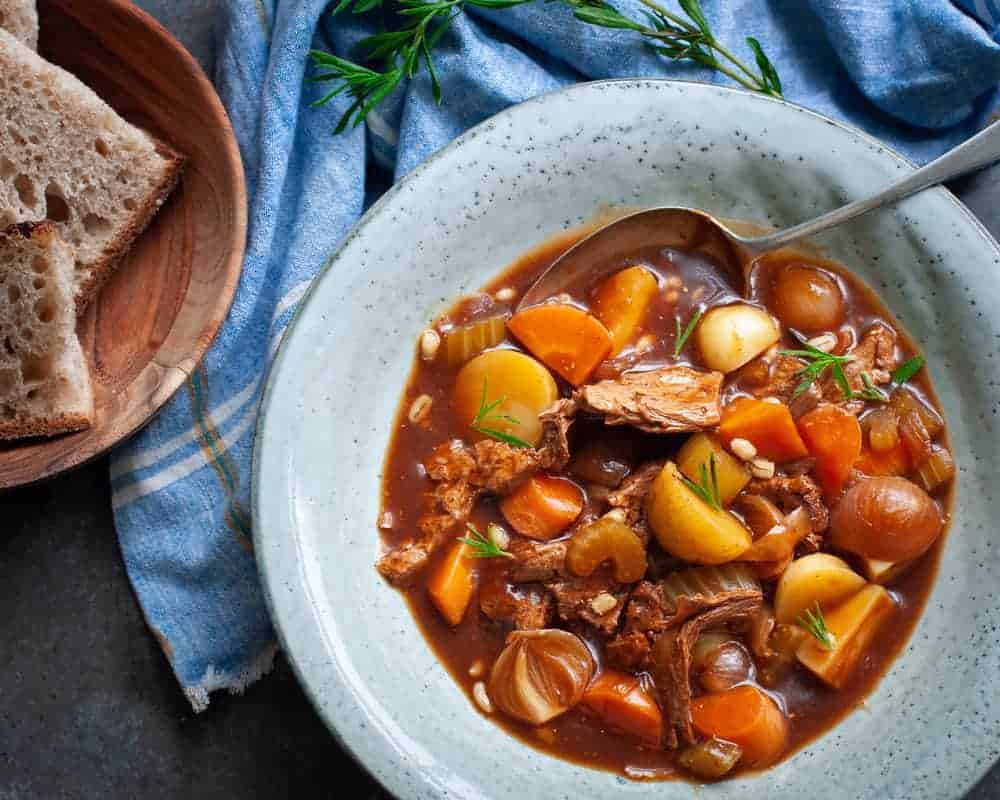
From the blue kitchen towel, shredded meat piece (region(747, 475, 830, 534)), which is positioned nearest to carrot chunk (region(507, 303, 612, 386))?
shredded meat piece (region(747, 475, 830, 534))

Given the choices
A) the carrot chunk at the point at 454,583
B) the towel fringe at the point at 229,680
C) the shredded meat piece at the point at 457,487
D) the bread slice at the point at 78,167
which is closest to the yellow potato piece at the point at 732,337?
the shredded meat piece at the point at 457,487

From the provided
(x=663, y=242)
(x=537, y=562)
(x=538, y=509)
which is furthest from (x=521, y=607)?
(x=663, y=242)

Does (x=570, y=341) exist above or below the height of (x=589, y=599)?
above

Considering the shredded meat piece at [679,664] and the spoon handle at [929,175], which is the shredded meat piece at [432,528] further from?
the spoon handle at [929,175]

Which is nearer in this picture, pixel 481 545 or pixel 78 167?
pixel 481 545

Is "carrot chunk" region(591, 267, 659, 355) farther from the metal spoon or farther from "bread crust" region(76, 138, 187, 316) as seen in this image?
"bread crust" region(76, 138, 187, 316)

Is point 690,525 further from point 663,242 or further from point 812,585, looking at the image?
point 663,242

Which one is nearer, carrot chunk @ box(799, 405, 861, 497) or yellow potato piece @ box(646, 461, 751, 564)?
yellow potato piece @ box(646, 461, 751, 564)

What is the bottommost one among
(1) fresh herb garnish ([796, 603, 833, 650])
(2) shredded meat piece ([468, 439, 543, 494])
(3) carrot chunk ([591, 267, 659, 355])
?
(1) fresh herb garnish ([796, 603, 833, 650])
